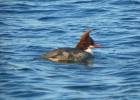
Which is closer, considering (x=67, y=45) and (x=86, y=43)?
(x=86, y=43)

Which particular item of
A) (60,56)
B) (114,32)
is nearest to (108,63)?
(60,56)

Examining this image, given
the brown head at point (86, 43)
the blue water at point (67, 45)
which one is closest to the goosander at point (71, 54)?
the brown head at point (86, 43)

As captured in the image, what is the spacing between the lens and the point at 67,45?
1859 cm

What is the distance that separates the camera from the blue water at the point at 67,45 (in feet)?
43.6

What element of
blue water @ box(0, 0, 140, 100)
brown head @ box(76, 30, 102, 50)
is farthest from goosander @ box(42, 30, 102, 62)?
blue water @ box(0, 0, 140, 100)

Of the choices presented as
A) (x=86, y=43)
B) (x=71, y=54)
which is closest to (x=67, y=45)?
(x=86, y=43)

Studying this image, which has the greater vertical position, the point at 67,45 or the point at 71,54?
the point at 71,54

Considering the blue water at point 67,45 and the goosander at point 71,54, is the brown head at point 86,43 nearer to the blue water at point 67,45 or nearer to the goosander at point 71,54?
the goosander at point 71,54

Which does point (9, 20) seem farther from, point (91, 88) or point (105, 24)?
point (91, 88)

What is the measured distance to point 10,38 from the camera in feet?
64.3

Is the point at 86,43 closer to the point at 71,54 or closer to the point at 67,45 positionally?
the point at 71,54

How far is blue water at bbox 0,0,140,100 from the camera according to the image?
1328cm

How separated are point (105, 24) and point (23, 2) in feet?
19.1

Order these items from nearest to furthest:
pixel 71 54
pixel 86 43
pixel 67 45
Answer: pixel 71 54, pixel 86 43, pixel 67 45
